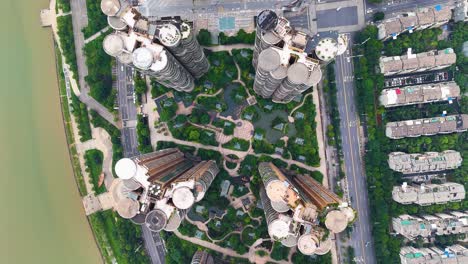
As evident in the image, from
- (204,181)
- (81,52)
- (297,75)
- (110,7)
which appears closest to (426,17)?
(297,75)

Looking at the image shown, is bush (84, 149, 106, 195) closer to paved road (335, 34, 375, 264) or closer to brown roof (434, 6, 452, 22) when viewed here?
paved road (335, 34, 375, 264)

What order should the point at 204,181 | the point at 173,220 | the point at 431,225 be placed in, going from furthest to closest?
the point at 431,225 < the point at 204,181 < the point at 173,220

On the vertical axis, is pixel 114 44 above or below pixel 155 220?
above

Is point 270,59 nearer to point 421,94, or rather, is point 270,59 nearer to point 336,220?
point 336,220

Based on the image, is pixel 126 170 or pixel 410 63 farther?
pixel 410 63

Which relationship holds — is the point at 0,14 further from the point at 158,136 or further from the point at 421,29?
the point at 421,29

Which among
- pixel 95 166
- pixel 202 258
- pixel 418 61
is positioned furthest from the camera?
pixel 95 166
